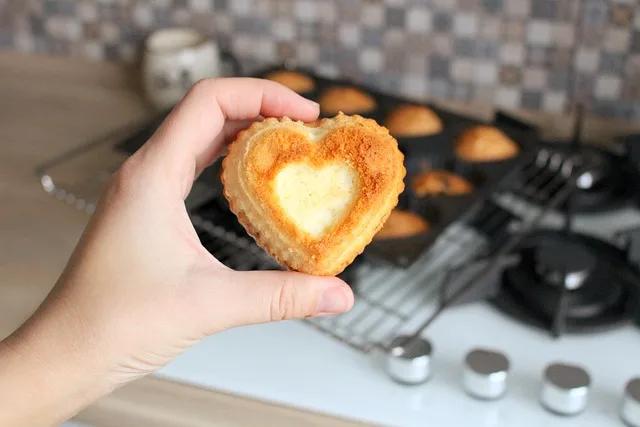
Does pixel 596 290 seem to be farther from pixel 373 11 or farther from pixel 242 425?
pixel 373 11

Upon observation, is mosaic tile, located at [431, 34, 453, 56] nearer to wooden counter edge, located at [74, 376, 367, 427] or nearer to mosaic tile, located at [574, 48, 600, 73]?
mosaic tile, located at [574, 48, 600, 73]

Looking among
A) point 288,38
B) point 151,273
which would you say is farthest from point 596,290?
point 288,38

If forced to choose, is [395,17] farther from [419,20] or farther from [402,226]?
[402,226]

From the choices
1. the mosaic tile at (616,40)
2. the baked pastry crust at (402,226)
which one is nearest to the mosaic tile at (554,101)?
the mosaic tile at (616,40)

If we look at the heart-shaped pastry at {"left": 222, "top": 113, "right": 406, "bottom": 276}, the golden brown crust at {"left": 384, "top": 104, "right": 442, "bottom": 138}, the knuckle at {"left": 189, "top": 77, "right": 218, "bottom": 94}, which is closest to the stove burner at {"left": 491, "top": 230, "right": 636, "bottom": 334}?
the golden brown crust at {"left": 384, "top": 104, "right": 442, "bottom": 138}

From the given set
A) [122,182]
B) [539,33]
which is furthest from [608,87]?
[122,182]
